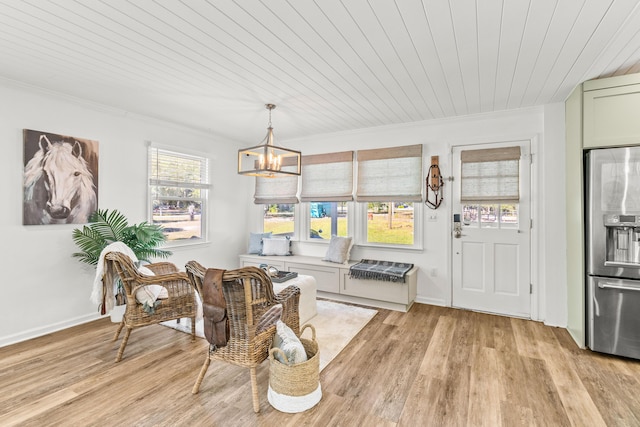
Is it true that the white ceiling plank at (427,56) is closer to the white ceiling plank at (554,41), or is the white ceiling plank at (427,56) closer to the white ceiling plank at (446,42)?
the white ceiling plank at (446,42)

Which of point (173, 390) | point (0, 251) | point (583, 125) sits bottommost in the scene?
point (173, 390)

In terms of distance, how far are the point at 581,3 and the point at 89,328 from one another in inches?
203

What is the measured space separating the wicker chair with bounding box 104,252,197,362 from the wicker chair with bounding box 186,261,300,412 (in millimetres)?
738

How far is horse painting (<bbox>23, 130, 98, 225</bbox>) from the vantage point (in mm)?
3182

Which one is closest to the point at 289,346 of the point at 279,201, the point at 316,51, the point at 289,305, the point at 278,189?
the point at 289,305

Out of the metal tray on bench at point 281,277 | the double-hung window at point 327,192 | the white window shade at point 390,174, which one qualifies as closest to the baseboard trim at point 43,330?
the metal tray on bench at point 281,277

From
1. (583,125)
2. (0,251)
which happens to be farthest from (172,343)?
(583,125)

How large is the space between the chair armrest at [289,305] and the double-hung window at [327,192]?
8.00 ft

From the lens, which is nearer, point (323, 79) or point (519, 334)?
point (323, 79)

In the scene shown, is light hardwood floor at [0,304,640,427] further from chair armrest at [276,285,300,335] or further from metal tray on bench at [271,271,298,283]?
metal tray on bench at [271,271,298,283]

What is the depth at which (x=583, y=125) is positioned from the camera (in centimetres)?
294

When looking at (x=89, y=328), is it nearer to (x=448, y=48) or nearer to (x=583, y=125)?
(x=448, y=48)

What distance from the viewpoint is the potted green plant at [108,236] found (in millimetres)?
3428

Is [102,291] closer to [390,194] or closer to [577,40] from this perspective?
[390,194]
